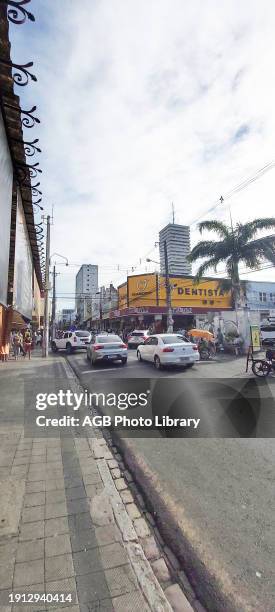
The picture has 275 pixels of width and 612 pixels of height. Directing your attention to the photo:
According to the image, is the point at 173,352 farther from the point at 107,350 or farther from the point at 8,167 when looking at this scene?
the point at 8,167

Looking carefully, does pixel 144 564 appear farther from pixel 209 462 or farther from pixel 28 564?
pixel 209 462

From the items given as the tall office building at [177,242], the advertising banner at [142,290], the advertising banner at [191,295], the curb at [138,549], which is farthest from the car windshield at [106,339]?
the advertising banner at [191,295]

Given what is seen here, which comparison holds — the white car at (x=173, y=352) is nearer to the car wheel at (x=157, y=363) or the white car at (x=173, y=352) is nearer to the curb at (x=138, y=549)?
the car wheel at (x=157, y=363)

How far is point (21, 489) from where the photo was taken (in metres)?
3.33

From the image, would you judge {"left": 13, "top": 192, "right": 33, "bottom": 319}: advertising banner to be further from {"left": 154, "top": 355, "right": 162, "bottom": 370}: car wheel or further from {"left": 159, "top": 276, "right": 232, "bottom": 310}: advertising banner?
{"left": 159, "top": 276, "right": 232, "bottom": 310}: advertising banner

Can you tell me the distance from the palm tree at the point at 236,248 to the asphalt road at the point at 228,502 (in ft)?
52.3

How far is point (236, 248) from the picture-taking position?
1945 cm

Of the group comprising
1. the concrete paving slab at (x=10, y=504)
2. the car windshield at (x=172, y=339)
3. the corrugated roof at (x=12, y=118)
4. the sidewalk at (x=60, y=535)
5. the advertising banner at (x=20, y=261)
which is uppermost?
the corrugated roof at (x=12, y=118)

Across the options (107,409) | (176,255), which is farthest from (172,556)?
(176,255)

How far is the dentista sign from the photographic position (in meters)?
36.7

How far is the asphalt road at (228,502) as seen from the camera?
7.22 ft

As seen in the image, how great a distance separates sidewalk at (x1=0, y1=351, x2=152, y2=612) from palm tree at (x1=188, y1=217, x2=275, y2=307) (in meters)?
17.3

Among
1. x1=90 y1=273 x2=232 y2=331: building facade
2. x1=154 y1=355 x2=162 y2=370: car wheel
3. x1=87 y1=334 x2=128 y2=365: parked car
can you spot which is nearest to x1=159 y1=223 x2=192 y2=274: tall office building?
x1=90 y1=273 x2=232 y2=331: building facade

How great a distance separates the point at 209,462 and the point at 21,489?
7.81 feet
